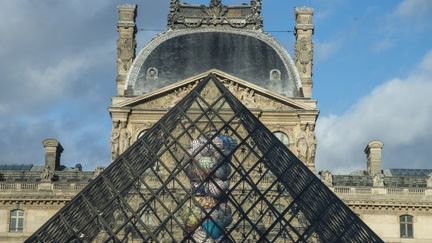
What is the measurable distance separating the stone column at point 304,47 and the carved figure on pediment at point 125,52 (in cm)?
944

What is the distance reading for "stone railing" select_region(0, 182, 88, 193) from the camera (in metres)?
59.0

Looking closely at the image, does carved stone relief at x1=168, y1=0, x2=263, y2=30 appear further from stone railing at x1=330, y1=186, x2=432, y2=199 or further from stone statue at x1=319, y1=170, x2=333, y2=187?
stone railing at x1=330, y1=186, x2=432, y2=199

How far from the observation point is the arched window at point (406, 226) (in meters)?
58.5

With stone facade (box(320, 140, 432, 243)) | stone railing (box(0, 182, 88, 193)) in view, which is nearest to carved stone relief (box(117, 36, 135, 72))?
stone railing (box(0, 182, 88, 193))

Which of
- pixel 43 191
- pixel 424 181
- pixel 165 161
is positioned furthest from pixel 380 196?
pixel 165 161

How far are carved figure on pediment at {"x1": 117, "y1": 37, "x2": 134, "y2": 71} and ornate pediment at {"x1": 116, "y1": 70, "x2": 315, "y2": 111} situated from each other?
2.68 m

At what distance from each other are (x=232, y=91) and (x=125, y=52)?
22.2 feet

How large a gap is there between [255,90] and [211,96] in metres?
20.4

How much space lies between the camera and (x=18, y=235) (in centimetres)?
5819

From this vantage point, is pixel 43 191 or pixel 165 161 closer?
pixel 165 161

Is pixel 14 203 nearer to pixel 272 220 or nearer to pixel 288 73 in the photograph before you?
pixel 288 73

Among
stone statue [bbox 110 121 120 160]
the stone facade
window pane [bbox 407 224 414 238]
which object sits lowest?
window pane [bbox 407 224 414 238]

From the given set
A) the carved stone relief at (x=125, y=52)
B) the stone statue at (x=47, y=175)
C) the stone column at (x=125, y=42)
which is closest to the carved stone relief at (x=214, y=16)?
the stone column at (x=125, y=42)

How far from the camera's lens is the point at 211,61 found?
63.5 metres
